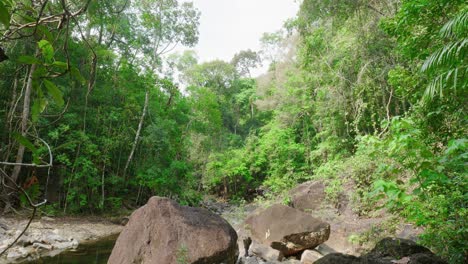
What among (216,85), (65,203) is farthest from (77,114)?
(216,85)

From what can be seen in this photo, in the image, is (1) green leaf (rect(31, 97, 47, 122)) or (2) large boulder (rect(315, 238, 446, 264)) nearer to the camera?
(1) green leaf (rect(31, 97, 47, 122))

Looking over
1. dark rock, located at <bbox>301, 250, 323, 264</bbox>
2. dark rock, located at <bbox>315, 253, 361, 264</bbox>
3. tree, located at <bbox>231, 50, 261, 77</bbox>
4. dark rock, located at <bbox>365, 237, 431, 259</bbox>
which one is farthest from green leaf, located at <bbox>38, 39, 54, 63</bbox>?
tree, located at <bbox>231, 50, 261, 77</bbox>

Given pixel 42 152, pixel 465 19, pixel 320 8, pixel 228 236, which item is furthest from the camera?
pixel 42 152

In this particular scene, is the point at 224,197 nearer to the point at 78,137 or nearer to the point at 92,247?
→ the point at 78,137

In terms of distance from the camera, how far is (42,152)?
11.4 metres

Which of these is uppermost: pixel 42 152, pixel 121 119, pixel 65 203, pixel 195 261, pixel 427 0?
pixel 427 0

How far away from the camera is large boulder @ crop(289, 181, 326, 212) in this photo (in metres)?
10.8

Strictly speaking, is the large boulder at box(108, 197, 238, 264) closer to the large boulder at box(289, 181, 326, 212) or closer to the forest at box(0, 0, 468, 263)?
the forest at box(0, 0, 468, 263)

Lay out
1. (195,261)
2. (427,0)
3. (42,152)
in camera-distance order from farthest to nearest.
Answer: (42,152)
(195,261)
(427,0)

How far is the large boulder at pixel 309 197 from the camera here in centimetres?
1079

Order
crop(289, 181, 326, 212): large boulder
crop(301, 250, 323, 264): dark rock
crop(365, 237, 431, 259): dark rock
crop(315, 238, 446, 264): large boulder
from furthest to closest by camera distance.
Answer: crop(289, 181, 326, 212): large boulder → crop(301, 250, 323, 264): dark rock → crop(365, 237, 431, 259): dark rock → crop(315, 238, 446, 264): large boulder

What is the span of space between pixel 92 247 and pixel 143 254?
4675mm

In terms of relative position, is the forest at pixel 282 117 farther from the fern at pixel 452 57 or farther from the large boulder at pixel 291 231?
the large boulder at pixel 291 231

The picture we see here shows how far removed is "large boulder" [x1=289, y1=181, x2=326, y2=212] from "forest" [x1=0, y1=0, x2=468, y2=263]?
16.6 inches
